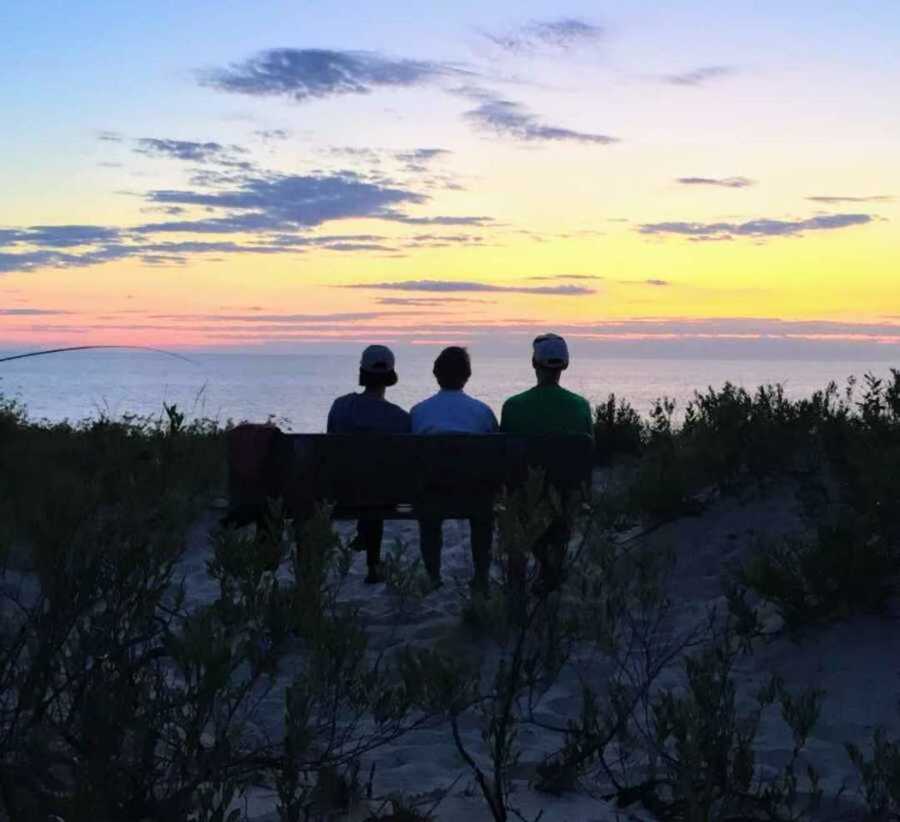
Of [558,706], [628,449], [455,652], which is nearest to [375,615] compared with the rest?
[455,652]

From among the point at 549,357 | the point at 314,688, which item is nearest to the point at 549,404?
the point at 549,357

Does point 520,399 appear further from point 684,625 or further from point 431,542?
point 684,625

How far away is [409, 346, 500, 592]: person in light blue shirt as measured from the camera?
6.43 metres

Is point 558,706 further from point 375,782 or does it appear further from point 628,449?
point 628,449

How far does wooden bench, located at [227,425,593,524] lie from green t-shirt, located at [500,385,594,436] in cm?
62

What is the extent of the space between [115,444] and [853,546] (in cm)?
698

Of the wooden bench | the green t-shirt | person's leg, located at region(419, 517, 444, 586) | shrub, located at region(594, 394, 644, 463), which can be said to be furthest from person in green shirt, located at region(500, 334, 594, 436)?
shrub, located at region(594, 394, 644, 463)

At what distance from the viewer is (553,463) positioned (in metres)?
5.93

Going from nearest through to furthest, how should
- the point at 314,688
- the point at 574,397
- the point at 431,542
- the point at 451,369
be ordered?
the point at 314,688
the point at 431,542
the point at 574,397
the point at 451,369

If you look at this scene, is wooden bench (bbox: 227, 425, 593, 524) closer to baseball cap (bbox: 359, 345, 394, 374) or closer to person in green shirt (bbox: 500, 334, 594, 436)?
person in green shirt (bbox: 500, 334, 594, 436)

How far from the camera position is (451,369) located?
6.75 m

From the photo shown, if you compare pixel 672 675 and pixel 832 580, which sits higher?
pixel 832 580

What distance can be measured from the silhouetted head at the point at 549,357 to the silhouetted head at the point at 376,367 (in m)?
0.90

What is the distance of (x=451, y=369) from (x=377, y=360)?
0.47 metres
